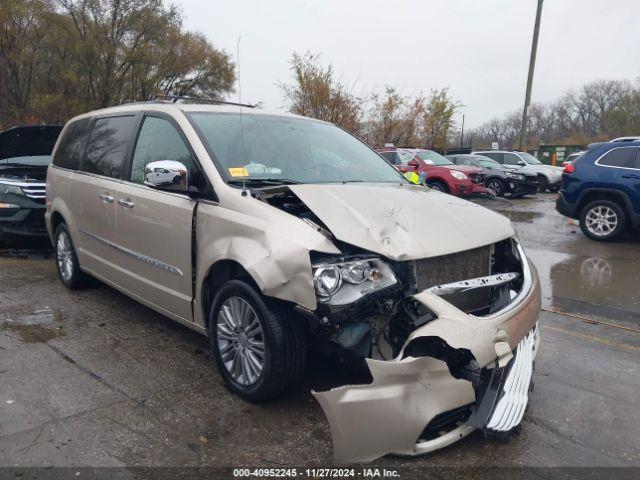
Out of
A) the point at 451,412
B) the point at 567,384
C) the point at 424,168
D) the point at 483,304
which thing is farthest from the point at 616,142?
the point at 451,412

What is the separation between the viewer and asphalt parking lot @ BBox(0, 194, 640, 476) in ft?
9.18

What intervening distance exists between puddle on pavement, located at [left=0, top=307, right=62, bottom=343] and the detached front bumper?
2.94 metres

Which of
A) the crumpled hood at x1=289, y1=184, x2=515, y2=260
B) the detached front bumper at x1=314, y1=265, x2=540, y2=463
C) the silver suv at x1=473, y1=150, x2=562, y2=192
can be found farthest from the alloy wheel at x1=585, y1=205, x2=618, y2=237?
the silver suv at x1=473, y1=150, x2=562, y2=192

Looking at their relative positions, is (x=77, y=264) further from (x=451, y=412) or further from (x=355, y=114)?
(x=355, y=114)

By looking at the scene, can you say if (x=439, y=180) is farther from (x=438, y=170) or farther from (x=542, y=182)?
(x=542, y=182)

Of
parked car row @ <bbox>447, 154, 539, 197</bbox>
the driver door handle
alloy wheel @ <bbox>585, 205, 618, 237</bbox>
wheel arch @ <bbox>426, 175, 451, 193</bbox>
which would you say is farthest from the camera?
parked car row @ <bbox>447, 154, 539, 197</bbox>

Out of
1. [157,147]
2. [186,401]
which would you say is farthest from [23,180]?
[186,401]

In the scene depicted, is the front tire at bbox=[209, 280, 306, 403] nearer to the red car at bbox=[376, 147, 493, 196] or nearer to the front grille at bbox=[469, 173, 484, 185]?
the red car at bbox=[376, 147, 493, 196]

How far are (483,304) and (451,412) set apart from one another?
2.35 feet

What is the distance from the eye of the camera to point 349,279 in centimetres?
281

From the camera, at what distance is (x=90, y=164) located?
5.11m

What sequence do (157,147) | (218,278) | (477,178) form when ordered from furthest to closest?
(477,178)
(157,147)
(218,278)

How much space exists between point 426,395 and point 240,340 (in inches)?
49.1

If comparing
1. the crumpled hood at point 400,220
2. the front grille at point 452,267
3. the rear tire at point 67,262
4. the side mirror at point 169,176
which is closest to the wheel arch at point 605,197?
the crumpled hood at point 400,220
